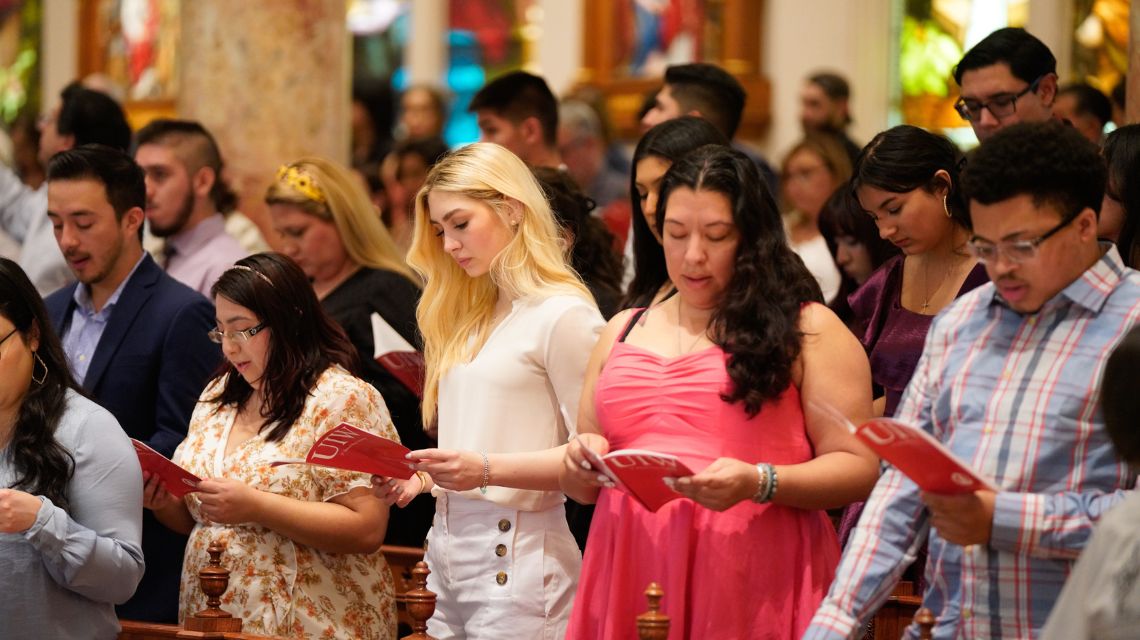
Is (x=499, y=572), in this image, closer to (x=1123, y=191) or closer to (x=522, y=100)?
(x=1123, y=191)

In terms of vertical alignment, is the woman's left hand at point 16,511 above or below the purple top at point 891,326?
below

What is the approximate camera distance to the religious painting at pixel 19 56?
15.0 m

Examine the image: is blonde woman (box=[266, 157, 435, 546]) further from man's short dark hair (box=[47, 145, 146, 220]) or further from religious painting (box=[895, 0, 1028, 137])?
religious painting (box=[895, 0, 1028, 137])

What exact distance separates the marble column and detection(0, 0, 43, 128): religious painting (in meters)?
8.03

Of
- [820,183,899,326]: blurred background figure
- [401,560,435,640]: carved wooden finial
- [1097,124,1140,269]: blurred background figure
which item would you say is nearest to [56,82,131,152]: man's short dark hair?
[820,183,899,326]: blurred background figure

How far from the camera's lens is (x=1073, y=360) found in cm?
311

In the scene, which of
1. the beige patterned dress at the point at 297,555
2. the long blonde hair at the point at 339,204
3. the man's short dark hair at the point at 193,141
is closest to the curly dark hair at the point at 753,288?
the beige patterned dress at the point at 297,555

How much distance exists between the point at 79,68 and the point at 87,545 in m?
11.5

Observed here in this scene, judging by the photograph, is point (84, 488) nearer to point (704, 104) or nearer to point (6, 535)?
point (6, 535)

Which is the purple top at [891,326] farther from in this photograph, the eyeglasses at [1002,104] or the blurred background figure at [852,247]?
the eyeglasses at [1002,104]

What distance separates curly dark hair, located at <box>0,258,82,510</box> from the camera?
414cm

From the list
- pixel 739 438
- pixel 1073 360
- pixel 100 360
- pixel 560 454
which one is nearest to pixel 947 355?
pixel 1073 360

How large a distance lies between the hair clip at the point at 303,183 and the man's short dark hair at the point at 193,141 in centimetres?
61

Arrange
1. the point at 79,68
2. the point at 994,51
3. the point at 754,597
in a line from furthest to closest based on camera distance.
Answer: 1. the point at 79,68
2. the point at 994,51
3. the point at 754,597
